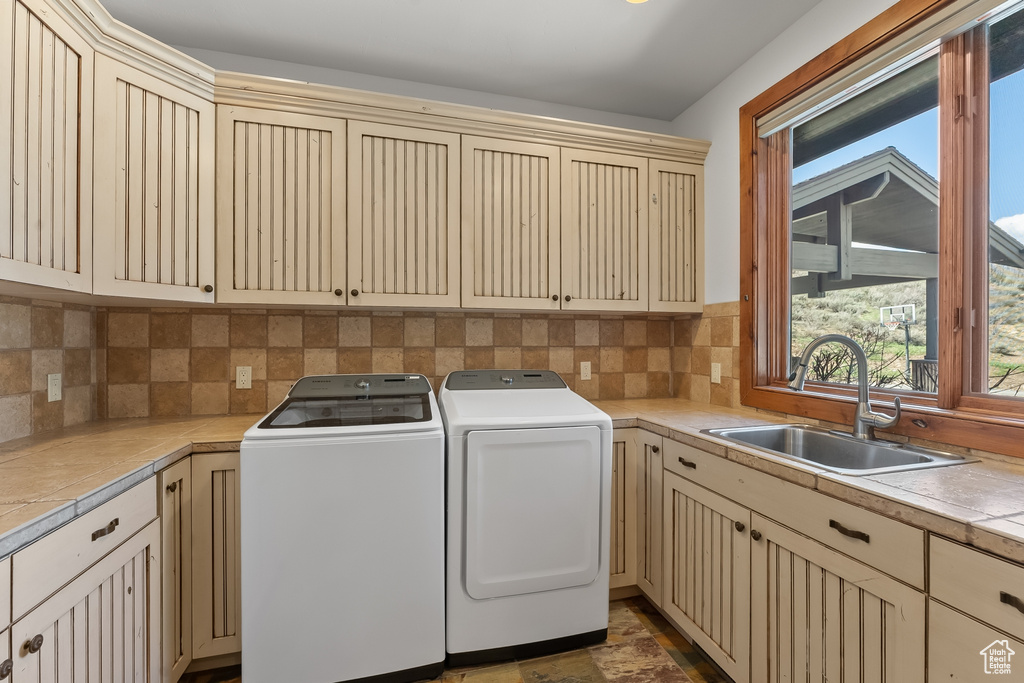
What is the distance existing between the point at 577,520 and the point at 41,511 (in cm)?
150

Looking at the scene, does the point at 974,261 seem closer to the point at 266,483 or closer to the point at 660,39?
the point at 660,39

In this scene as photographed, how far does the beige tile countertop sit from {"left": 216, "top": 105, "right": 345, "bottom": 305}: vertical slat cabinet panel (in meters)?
0.63

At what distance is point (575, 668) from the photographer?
168cm

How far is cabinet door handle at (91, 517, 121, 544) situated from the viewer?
1.11 metres

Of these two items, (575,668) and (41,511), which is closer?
(41,511)

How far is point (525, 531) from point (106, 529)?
47.8 inches

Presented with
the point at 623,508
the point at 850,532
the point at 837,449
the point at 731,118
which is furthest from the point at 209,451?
the point at 731,118

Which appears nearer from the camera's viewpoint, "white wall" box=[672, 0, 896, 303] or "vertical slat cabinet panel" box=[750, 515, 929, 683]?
"vertical slat cabinet panel" box=[750, 515, 929, 683]

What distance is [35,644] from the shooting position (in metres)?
0.92

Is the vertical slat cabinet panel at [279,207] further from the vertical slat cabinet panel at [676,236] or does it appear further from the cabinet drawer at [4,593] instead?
the vertical slat cabinet panel at [676,236]

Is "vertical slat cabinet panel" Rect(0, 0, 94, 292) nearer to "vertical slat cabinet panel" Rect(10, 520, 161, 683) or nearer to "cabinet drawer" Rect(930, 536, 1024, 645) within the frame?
"vertical slat cabinet panel" Rect(10, 520, 161, 683)

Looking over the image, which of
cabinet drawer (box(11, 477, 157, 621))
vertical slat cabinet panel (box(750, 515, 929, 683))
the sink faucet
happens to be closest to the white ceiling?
the sink faucet

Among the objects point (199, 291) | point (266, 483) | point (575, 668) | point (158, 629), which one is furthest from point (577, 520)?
point (199, 291)

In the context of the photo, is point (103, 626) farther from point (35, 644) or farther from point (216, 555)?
point (216, 555)
